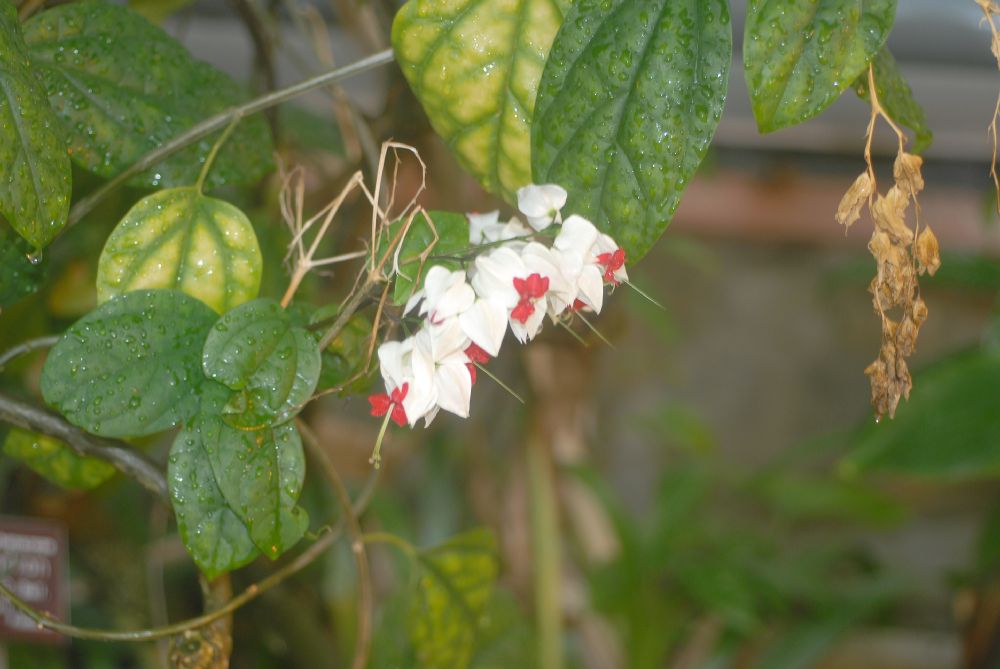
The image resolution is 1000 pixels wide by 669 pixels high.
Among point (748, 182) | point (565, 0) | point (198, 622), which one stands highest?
point (565, 0)

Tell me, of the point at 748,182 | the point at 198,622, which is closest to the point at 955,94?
the point at 748,182

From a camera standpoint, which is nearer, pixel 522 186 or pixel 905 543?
pixel 522 186

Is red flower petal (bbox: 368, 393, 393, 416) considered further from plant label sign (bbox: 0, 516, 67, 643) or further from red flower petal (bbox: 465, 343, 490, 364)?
plant label sign (bbox: 0, 516, 67, 643)

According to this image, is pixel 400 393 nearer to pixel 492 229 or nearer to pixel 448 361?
pixel 448 361

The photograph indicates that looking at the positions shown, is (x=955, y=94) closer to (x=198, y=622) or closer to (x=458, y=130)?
(x=458, y=130)

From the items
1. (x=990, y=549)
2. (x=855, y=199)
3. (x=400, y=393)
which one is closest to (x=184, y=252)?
(x=400, y=393)

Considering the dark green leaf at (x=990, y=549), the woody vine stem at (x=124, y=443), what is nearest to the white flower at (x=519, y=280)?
the woody vine stem at (x=124, y=443)

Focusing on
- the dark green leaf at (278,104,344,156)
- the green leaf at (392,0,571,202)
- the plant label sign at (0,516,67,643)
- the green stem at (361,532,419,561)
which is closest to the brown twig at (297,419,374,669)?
the green stem at (361,532,419,561)

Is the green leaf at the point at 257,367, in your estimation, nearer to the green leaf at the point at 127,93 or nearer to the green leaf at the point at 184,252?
the green leaf at the point at 184,252
